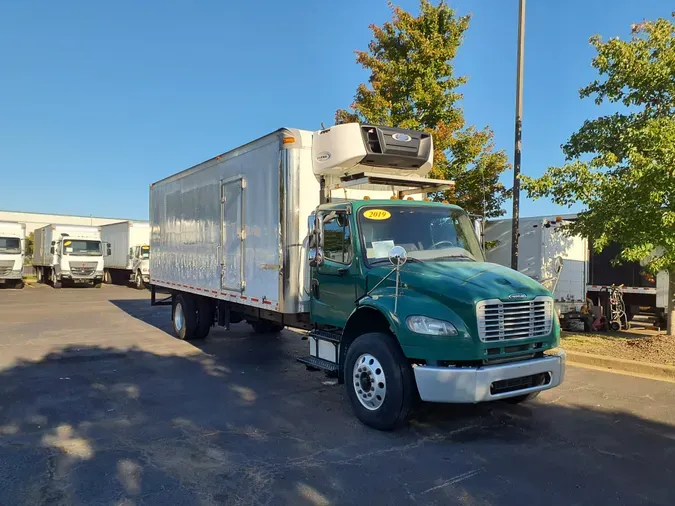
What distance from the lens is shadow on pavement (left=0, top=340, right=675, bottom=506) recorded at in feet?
13.3

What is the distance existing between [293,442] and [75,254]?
2693 centimetres

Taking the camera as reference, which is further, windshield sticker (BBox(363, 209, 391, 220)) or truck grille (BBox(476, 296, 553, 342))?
windshield sticker (BBox(363, 209, 391, 220))

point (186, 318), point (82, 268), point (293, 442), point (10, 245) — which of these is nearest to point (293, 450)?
point (293, 442)

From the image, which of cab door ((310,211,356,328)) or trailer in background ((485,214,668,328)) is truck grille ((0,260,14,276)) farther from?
cab door ((310,211,356,328))

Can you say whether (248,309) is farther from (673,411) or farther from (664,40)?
(664,40)

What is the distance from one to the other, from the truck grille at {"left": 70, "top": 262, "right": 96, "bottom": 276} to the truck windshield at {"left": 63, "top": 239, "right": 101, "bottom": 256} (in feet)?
1.85

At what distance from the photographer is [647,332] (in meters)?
12.7

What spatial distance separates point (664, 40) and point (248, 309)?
8201 mm

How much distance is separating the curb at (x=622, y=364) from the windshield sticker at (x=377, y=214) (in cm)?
482

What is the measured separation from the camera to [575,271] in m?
13.9

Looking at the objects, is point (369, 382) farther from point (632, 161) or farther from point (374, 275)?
point (632, 161)

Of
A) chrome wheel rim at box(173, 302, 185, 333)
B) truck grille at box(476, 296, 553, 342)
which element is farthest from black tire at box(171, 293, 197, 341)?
truck grille at box(476, 296, 553, 342)

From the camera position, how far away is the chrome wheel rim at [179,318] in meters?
11.2

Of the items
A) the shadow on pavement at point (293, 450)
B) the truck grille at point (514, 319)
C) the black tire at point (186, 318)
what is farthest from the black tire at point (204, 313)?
the truck grille at point (514, 319)
